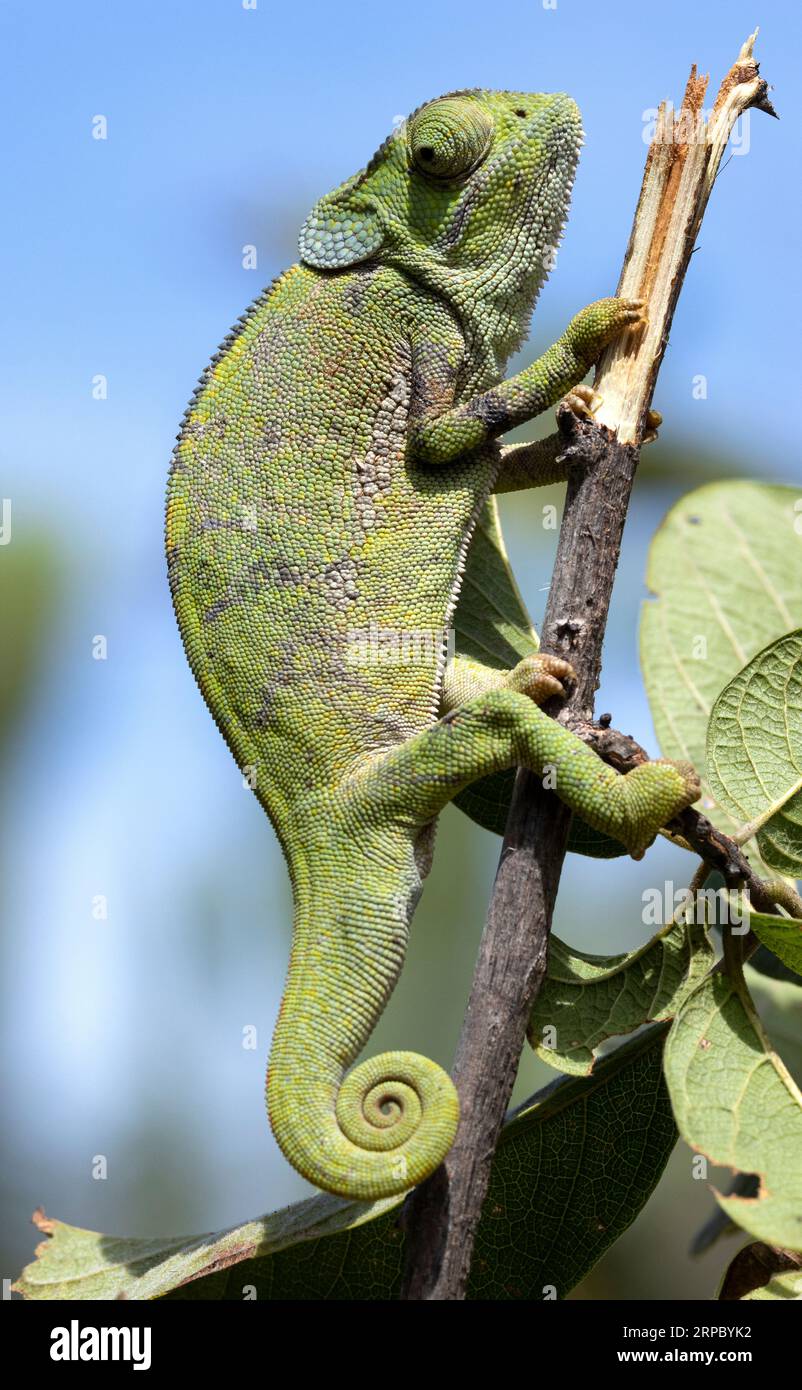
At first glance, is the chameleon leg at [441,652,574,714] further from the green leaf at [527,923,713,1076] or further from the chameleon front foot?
the green leaf at [527,923,713,1076]

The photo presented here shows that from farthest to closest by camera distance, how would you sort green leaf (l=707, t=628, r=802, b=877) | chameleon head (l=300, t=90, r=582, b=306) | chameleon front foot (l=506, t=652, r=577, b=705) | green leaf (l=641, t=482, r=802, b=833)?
green leaf (l=641, t=482, r=802, b=833), chameleon head (l=300, t=90, r=582, b=306), green leaf (l=707, t=628, r=802, b=877), chameleon front foot (l=506, t=652, r=577, b=705)

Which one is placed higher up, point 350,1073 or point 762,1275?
point 350,1073

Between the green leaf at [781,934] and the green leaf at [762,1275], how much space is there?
48 centimetres

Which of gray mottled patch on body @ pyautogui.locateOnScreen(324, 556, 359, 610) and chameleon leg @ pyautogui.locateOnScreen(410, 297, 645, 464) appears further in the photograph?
chameleon leg @ pyautogui.locateOnScreen(410, 297, 645, 464)

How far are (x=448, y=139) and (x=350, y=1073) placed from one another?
182cm

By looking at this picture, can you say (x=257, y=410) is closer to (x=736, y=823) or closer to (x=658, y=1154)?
(x=736, y=823)

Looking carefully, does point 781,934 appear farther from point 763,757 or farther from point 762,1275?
point 762,1275

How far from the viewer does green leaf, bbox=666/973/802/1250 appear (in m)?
1.80

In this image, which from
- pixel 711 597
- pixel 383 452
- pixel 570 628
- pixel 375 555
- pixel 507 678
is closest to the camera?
pixel 570 628

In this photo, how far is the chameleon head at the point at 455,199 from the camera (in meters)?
2.62

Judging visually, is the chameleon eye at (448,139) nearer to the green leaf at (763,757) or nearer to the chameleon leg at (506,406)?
the chameleon leg at (506,406)

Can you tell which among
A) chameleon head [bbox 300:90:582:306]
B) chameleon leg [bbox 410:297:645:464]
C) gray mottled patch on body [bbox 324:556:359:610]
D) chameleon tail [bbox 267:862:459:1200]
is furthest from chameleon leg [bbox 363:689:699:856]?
chameleon head [bbox 300:90:582:306]

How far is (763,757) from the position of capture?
234 centimetres

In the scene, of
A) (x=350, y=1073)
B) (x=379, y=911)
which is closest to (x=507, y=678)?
(x=379, y=911)
